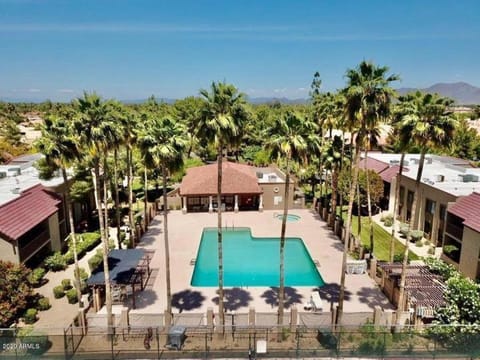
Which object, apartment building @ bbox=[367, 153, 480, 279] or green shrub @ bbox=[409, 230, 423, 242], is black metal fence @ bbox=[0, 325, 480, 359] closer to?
A: apartment building @ bbox=[367, 153, 480, 279]

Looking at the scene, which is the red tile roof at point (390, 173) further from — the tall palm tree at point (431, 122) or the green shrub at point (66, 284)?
the green shrub at point (66, 284)

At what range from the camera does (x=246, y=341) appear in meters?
18.3

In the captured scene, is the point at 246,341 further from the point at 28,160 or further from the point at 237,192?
the point at 28,160

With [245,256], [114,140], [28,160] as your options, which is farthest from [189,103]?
[114,140]

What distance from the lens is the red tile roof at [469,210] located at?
26.7 m

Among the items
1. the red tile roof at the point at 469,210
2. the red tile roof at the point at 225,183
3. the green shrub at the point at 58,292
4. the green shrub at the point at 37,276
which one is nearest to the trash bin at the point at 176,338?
the green shrub at the point at 58,292

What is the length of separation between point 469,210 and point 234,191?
24.8 metres

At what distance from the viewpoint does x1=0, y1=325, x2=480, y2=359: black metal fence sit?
17.3 m

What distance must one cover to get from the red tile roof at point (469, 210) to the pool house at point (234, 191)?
19.7 m

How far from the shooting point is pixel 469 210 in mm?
28344

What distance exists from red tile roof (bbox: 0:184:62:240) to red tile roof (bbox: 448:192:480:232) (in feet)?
106

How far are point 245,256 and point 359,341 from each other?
55.6ft

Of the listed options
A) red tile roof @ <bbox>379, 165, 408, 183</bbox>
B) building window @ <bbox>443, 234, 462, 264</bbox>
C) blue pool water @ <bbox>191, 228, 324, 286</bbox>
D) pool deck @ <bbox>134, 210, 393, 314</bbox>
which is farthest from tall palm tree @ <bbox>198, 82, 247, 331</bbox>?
red tile roof @ <bbox>379, 165, 408, 183</bbox>

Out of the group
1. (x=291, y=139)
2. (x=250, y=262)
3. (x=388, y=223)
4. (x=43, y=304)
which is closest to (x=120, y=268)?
(x=43, y=304)
